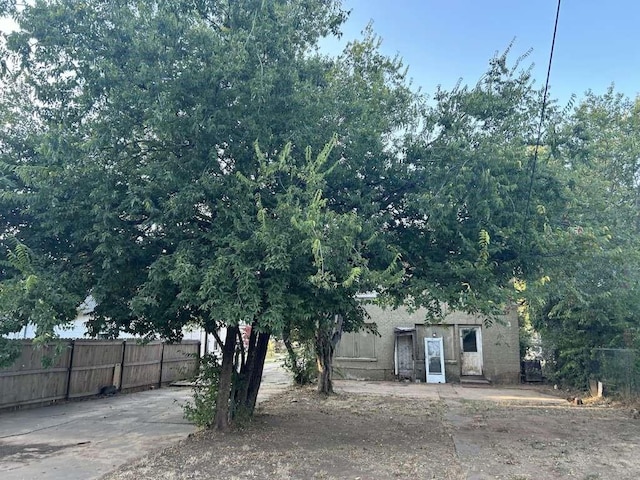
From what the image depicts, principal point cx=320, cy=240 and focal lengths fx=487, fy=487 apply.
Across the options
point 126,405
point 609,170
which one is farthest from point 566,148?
point 126,405

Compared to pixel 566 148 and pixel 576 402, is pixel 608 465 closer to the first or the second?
pixel 566 148

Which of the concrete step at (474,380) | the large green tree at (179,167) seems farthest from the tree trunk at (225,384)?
the concrete step at (474,380)

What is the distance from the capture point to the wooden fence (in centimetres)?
1068

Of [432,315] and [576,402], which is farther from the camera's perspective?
[576,402]

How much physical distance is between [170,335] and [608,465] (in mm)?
7125

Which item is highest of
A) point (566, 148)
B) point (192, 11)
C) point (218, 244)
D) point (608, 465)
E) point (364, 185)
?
point (192, 11)

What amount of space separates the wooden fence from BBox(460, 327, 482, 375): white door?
35.7 feet

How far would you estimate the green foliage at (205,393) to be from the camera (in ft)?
27.8

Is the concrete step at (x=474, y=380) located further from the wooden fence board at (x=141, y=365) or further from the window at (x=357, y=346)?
the wooden fence board at (x=141, y=365)

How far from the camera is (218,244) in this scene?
653 cm

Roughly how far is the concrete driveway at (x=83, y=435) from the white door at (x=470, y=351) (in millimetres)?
10098

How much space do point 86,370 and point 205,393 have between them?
20.3ft

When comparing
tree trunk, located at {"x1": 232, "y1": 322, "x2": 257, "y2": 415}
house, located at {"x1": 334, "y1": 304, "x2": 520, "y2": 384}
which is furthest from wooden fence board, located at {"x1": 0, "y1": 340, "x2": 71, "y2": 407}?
house, located at {"x1": 334, "y1": 304, "x2": 520, "y2": 384}

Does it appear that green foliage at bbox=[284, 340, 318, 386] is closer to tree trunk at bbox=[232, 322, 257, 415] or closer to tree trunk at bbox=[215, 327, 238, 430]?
tree trunk at bbox=[232, 322, 257, 415]
